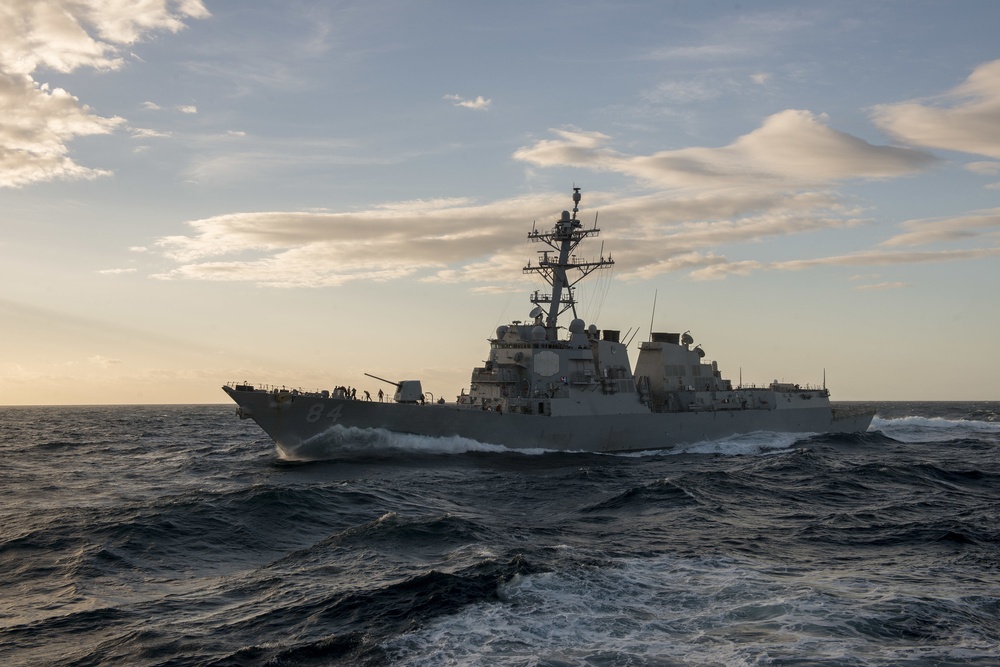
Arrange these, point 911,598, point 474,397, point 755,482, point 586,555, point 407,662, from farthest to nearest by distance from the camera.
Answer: point 474,397 < point 755,482 < point 586,555 < point 911,598 < point 407,662

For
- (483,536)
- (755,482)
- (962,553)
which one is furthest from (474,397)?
(962,553)

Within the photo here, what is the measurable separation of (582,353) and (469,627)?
22546mm

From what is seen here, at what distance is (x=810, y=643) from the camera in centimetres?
915

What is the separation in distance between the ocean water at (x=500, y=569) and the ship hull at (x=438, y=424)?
7.67 feet

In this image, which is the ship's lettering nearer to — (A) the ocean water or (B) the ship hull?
(B) the ship hull

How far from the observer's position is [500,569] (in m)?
12.0

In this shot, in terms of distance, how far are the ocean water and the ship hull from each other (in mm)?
2336

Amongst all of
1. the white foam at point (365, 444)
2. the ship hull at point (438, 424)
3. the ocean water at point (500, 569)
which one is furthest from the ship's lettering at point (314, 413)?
the ocean water at point (500, 569)

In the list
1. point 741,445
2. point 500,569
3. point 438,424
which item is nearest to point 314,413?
point 438,424

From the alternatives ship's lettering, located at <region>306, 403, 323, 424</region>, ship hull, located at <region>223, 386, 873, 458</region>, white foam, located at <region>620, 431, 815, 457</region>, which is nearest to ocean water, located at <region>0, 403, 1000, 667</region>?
ship's lettering, located at <region>306, 403, 323, 424</region>

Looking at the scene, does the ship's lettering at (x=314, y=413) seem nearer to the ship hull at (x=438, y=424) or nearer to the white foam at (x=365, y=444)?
the ship hull at (x=438, y=424)

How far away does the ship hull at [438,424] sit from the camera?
1043 inches

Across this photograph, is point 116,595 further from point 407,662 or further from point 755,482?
point 755,482

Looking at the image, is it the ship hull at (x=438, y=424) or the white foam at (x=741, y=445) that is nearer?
the ship hull at (x=438, y=424)
